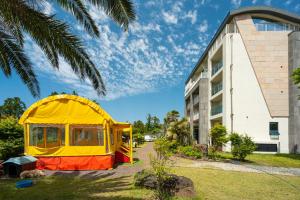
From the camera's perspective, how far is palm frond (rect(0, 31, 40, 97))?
8.66 meters

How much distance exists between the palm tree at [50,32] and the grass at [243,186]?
17.1ft

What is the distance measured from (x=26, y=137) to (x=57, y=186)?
5.59 metres

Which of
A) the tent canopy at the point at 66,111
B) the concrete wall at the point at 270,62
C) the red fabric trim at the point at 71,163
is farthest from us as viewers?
the concrete wall at the point at 270,62

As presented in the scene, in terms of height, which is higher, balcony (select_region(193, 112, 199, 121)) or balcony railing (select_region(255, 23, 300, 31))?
balcony railing (select_region(255, 23, 300, 31))

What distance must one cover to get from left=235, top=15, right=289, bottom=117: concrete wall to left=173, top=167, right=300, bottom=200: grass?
56.8 ft

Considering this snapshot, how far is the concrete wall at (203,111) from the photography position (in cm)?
3525

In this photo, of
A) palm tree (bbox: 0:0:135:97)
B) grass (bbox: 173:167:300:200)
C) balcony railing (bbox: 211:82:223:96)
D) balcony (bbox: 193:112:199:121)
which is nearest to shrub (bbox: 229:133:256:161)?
grass (bbox: 173:167:300:200)

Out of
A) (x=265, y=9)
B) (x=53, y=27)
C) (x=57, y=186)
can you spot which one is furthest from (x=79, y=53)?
(x=265, y=9)

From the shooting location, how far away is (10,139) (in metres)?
16.7

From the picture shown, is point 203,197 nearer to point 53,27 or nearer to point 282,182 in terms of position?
point 282,182

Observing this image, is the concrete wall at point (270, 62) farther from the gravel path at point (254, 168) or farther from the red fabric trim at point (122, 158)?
the red fabric trim at point (122, 158)

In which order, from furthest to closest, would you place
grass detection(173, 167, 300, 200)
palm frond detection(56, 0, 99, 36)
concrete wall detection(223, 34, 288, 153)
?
concrete wall detection(223, 34, 288, 153), grass detection(173, 167, 300, 200), palm frond detection(56, 0, 99, 36)

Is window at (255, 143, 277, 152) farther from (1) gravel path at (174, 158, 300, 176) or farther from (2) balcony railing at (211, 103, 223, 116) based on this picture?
(1) gravel path at (174, 158, 300, 176)

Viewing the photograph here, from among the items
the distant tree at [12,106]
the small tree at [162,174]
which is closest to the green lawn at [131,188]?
the small tree at [162,174]
